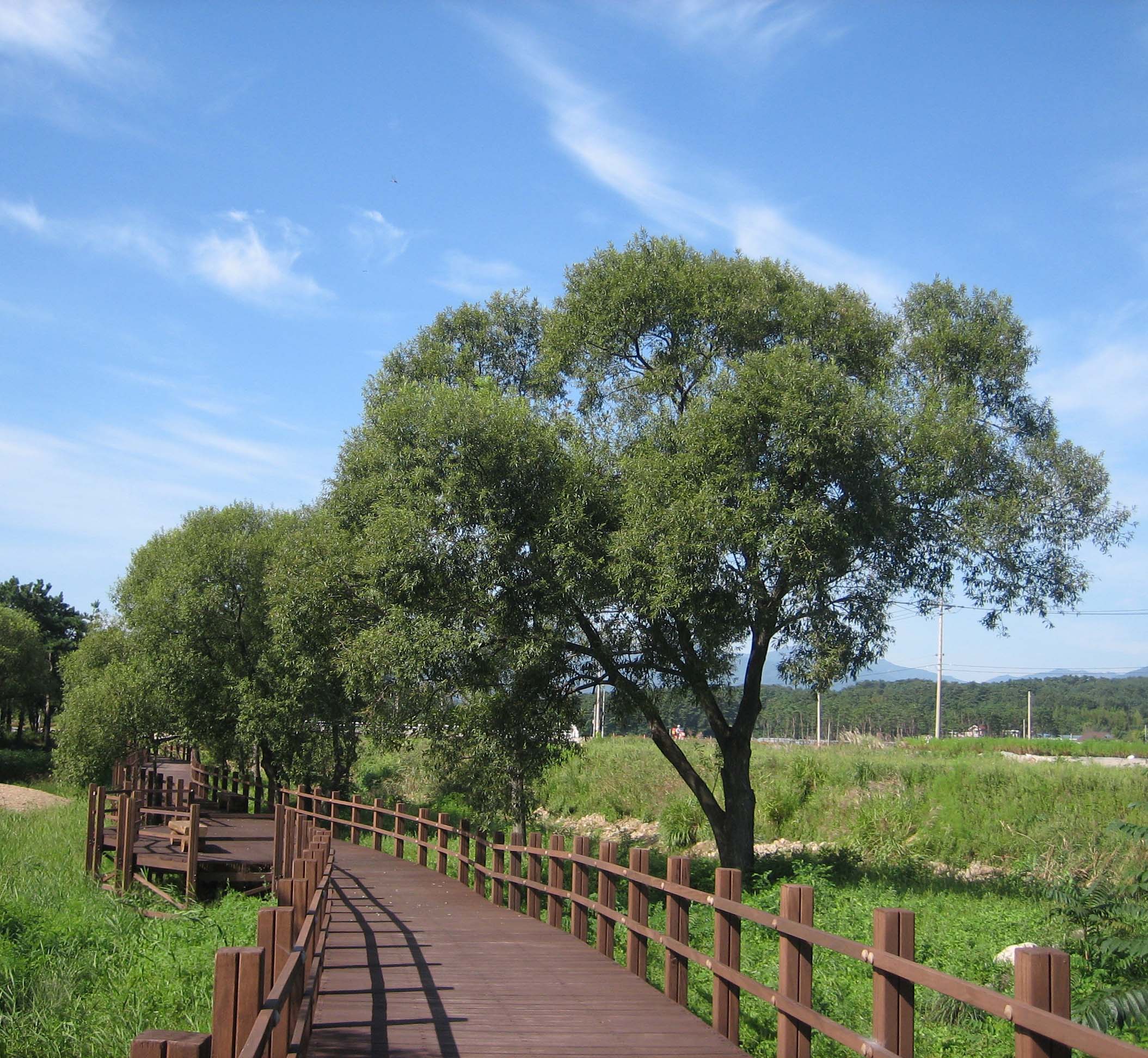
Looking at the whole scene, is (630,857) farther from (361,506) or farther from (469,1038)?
(361,506)

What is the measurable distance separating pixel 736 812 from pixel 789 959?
13534 millimetres

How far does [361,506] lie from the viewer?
18.5 metres

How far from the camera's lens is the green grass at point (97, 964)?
876 centimetres

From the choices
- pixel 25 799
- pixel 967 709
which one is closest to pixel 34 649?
pixel 25 799

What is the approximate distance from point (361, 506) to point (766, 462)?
22.5 feet

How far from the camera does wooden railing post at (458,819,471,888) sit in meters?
15.9

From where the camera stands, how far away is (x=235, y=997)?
385cm

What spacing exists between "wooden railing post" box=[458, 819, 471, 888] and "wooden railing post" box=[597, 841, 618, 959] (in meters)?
5.88

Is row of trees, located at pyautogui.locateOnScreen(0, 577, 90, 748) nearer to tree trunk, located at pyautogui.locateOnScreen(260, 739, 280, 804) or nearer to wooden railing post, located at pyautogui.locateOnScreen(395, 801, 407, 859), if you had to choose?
tree trunk, located at pyautogui.locateOnScreen(260, 739, 280, 804)

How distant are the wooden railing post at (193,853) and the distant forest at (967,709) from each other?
65330mm

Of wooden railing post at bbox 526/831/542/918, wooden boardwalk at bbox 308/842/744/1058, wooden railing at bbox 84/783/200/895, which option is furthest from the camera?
wooden railing at bbox 84/783/200/895

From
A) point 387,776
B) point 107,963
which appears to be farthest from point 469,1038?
point 387,776

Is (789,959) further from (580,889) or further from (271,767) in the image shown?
(271,767)

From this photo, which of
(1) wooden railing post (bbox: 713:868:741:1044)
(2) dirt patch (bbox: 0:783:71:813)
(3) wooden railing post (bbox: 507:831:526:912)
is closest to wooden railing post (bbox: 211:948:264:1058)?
(1) wooden railing post (bbox: 713:868:741:1044)
